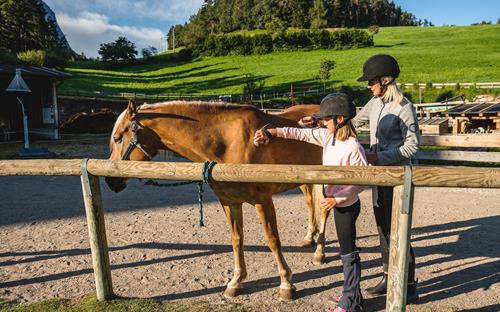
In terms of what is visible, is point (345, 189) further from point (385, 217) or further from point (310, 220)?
point (310, 220)

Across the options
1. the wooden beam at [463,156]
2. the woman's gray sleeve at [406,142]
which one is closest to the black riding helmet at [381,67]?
the woman's gray sleeve at [406,142]

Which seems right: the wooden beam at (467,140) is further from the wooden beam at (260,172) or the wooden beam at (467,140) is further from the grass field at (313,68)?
the grass field at (313,68)

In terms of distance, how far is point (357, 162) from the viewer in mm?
2945

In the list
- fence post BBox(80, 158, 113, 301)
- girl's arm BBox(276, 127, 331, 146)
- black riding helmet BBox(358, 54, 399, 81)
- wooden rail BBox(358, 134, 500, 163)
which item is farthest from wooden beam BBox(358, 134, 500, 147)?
fence post BBox(80, 158, 113, 301)

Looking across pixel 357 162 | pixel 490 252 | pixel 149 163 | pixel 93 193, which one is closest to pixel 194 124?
pixel 149 163

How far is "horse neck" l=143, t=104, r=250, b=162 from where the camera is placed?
11.4 feet

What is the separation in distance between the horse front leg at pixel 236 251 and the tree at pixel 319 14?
77.2 metres

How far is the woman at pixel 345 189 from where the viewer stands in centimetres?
296

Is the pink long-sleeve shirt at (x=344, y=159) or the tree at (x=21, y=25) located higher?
the tree at (x=21, y=25)

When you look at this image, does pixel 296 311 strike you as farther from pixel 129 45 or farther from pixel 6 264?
pixel 129 45

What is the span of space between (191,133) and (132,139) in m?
0.51

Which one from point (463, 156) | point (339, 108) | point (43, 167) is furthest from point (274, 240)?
point (463, 156)

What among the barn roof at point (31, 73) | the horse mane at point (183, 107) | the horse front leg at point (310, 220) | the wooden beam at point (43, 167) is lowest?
the horse front leg at point (310, 220)

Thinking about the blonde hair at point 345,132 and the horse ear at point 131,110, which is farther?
the horse ear at point 131,110
